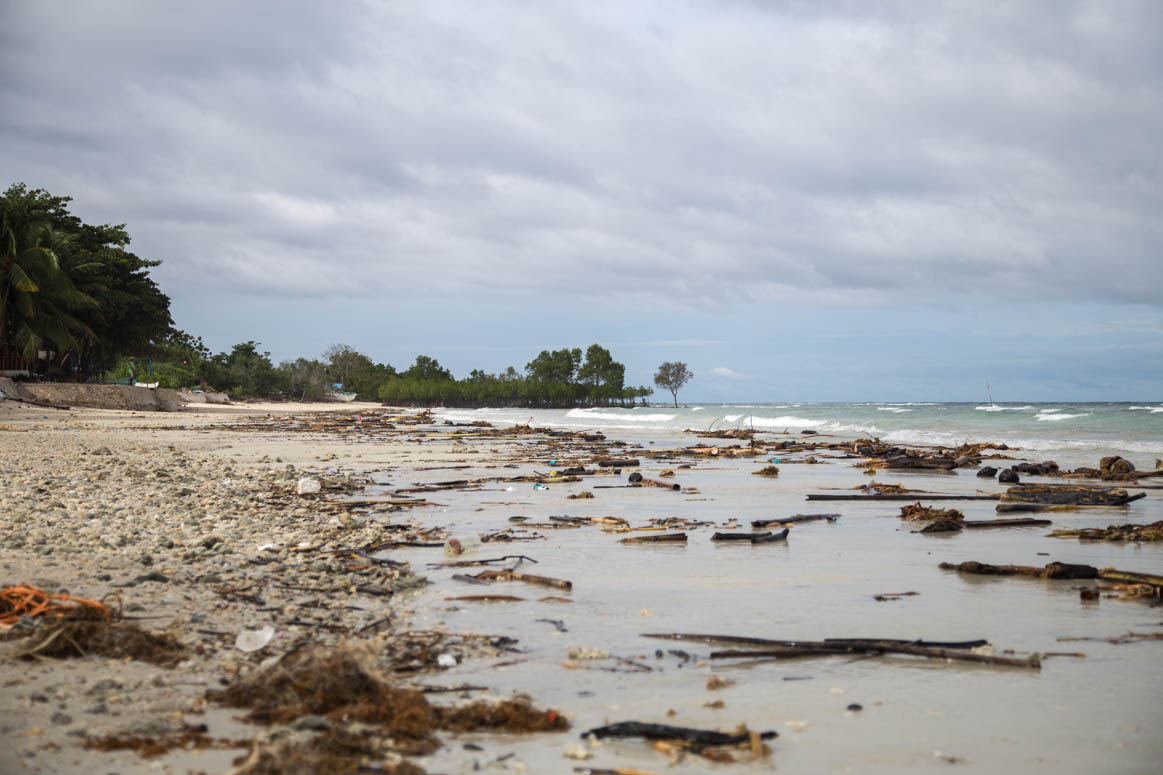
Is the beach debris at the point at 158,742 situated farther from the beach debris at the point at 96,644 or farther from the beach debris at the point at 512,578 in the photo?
the beach debris at the point at 512,578

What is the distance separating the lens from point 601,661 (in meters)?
4.24

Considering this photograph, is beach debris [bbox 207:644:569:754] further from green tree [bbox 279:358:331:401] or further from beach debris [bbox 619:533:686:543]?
green tree [bbox 279:358:331:401]

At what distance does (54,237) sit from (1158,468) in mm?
49155

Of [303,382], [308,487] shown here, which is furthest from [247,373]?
[308,487]

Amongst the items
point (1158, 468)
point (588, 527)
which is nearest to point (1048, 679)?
point (588, 527)

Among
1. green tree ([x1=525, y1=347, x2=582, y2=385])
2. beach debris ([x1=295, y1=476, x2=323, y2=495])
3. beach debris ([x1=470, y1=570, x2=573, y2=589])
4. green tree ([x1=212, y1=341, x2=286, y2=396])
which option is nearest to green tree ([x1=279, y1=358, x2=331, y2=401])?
green tree ([x1=212, y1=341, x2=286, y2=396])

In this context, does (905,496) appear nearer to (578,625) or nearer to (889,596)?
(889,596)

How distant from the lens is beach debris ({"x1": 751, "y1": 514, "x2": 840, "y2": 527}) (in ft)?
29.7

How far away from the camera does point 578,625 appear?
4938 mm

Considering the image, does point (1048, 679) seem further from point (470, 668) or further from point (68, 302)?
point (68, 302)

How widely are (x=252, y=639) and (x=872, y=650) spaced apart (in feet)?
11.0

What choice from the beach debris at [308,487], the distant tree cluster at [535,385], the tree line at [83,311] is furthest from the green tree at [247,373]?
the beach debris at [308,487]

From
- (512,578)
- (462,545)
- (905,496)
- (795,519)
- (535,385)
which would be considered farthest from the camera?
→ (535,385)

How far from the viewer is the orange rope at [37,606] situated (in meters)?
4.19
